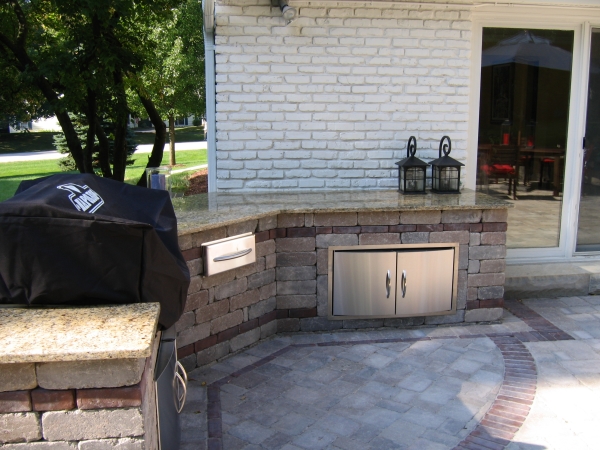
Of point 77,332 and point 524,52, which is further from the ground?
point 524,52

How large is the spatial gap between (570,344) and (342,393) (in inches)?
70.4

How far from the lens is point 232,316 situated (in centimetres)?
401

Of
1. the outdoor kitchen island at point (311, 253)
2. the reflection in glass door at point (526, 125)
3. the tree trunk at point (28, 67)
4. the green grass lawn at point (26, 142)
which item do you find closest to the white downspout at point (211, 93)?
the outdoor kitchen island at point (311, 253)

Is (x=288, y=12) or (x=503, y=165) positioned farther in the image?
(x=503, y=165)

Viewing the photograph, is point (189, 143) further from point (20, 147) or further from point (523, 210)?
point (523, 210)

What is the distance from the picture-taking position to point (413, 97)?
5.12 m

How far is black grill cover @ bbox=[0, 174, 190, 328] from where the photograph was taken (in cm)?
201

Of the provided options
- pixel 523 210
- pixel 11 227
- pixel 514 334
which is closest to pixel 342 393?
pixel 514 334

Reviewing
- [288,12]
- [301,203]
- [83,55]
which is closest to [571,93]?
[288,12]

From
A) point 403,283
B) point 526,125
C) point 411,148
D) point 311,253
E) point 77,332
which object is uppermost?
point 526,125

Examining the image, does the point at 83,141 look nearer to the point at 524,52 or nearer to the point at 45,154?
the point at 45,154

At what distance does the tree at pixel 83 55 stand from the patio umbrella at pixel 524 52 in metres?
4.45

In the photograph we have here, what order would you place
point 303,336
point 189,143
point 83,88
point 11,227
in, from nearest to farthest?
1. point 11,227
2. point 303,336
3. point 83,88
4. point 189,143

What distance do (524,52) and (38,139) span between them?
88.6ft
